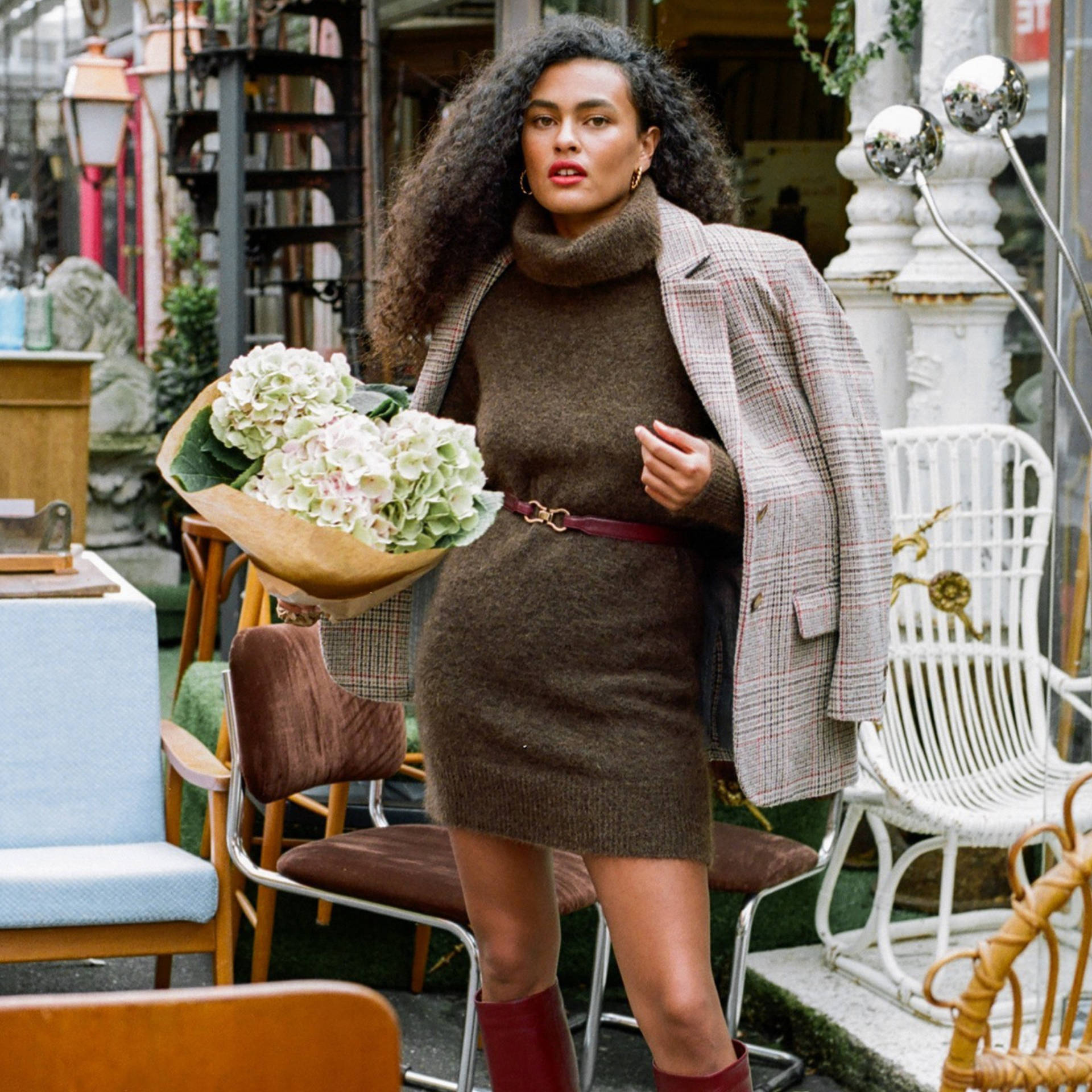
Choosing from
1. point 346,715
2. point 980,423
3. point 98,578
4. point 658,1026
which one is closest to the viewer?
point 658,1026

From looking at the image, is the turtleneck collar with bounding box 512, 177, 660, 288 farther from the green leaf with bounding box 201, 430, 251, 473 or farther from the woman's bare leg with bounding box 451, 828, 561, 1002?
the woman's bare leg with bounding box 451, 828, 561, 1002

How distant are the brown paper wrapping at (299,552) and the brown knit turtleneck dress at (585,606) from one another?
0.60ft

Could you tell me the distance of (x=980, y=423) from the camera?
4199 millimetres

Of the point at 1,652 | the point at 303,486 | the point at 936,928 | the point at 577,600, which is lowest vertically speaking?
the point at 936,928

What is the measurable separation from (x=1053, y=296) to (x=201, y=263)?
357 inches

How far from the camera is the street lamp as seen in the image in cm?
1044

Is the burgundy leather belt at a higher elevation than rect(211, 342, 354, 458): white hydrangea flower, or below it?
below

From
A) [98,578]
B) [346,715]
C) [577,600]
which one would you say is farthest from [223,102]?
[577,600]

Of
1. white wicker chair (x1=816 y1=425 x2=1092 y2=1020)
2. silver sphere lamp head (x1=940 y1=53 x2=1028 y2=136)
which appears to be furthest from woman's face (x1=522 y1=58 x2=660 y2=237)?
white wicker chair (x1=816 y1=425 x2=1092 y2=1020)

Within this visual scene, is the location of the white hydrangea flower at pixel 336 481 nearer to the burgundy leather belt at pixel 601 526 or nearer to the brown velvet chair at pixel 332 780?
the burgundy leather belt at pixel 601 526

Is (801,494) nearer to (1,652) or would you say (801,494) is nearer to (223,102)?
(1,652)

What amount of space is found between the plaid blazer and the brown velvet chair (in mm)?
763

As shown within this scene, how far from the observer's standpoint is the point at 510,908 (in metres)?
2.32

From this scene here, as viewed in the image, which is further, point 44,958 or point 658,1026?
point 44,958
